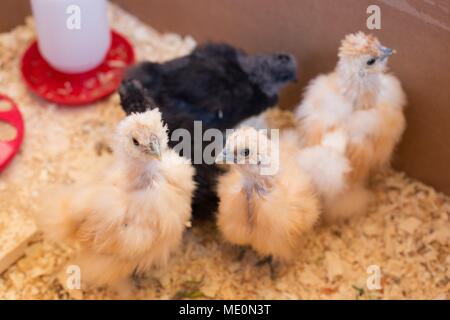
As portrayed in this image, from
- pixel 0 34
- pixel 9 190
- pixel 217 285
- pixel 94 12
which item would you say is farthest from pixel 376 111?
pixel 0 34

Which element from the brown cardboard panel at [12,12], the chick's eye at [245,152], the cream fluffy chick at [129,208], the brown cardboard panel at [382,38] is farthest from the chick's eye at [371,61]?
the brown cardboard panel at [12,12]

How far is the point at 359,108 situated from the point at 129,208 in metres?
0.80

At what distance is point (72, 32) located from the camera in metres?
2.07

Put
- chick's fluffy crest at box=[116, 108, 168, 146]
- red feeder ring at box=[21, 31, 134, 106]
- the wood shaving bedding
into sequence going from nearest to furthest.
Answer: chick's fluffy crest at box=[116, 108, 168, 146] < the wood shaving bedding < red feeder ring at box=[21, 31, 134, 106]

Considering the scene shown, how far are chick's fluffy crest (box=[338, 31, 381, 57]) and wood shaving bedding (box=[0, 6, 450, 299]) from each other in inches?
23.1

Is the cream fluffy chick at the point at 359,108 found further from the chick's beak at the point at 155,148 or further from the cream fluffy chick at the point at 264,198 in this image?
the chick's beak at the point at 155,148

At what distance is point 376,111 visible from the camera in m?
1.84

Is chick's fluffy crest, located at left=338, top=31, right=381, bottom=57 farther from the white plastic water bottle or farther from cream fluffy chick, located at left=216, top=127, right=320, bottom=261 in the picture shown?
the white plastic water bottle

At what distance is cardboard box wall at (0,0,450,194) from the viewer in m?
1.78

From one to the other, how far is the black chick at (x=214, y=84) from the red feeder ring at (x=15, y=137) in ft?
1.50

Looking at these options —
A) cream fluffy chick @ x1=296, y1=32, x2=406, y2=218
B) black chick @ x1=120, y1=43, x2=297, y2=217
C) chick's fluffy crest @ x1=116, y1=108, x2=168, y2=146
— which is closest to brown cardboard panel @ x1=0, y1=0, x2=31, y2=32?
black chick @ x1=120, y1=43, x2=297, y2=217

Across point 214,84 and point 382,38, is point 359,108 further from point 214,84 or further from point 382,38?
point 214,84

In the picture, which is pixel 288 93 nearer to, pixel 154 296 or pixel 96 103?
pixel 96 103

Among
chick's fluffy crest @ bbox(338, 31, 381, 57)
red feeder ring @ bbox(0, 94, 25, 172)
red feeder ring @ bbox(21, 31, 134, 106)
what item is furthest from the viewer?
red feeder ring @ bbox(21, 31, 134, 106)
